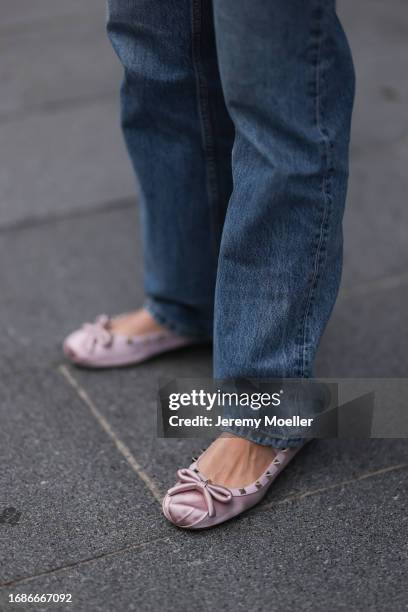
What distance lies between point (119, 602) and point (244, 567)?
21 centimetres

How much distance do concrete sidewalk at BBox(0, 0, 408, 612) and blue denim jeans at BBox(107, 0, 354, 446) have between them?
0.67 feet

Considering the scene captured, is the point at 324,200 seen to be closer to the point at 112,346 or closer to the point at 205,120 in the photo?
the point at 205,120

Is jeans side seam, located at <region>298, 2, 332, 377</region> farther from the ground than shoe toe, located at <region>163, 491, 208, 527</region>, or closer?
farther from the ground

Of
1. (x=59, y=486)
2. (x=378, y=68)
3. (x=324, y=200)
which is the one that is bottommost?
(x=378, y=68)

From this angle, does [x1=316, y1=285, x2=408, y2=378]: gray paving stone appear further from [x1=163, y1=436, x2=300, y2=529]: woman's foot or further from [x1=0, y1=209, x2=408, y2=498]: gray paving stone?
[x1=163, y1=436, x2=300, y2=529]: woman's foot

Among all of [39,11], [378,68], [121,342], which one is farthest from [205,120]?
[39,11]

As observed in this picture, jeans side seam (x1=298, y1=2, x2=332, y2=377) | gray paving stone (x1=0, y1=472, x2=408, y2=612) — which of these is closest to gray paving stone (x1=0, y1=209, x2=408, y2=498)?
gray paving stone (x1=0, y1=472, x2=408, y2=612)

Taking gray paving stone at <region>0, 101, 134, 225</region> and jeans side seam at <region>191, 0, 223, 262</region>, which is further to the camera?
gray paving stone at <region>0, 101, 134, 225</region>

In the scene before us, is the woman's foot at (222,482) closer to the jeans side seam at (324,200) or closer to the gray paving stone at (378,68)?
the jeans side seam at (324,200)

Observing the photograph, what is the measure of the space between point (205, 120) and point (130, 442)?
640 mm

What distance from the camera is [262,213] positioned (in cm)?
146

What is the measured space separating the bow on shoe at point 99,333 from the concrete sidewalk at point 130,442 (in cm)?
7

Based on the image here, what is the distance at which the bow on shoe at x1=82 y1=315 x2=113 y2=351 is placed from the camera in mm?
2020

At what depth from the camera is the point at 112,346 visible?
2021 millimetres
